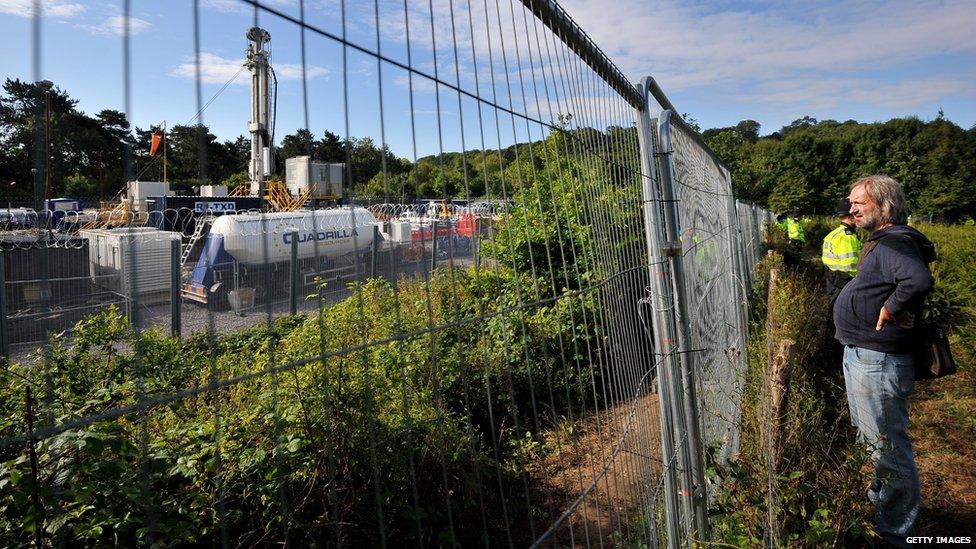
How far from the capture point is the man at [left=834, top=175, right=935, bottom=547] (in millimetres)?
2945

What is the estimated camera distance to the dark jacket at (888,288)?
289 centimetres

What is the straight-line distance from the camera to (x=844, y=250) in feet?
19.1

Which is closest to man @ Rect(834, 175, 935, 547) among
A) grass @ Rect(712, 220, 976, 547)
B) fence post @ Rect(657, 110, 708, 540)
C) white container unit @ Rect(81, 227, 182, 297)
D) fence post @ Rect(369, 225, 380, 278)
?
grass @ Rect(712, 220, 976, 547)

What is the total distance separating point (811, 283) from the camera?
33.7ft

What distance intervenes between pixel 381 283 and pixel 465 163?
13.0 inches

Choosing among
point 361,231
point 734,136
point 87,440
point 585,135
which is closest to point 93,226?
point 361,231

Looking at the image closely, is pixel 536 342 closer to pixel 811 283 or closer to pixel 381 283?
pixel 381 283

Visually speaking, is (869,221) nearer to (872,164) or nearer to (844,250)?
(844,250)

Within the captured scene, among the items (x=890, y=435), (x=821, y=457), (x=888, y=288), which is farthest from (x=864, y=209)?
(x=821, y=457)

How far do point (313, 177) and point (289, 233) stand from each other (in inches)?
3.8

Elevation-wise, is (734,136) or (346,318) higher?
(734,136)

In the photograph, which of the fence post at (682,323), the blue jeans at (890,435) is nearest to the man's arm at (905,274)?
the blue jeans at (890,435)

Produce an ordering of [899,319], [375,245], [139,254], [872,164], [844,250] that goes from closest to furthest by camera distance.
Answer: [139,254], [375,245], [899,319], [844,250], [872,164]

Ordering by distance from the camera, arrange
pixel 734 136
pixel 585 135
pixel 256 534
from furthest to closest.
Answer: pixel 734 136, pixel 256 534, pixel 585 135
